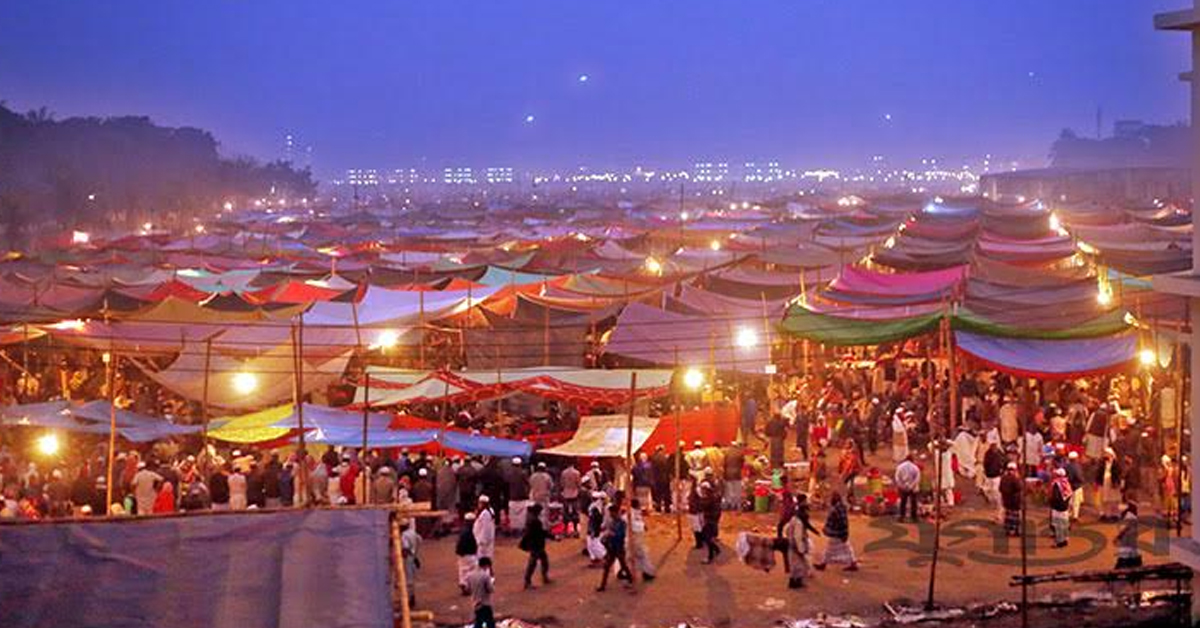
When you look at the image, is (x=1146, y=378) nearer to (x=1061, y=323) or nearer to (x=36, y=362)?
(x=1061, y=323)

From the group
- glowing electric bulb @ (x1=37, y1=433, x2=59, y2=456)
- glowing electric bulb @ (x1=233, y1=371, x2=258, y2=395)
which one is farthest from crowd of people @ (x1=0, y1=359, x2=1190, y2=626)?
glowing electric bulb @ (x1=233, y1=371, x2=258, y2=395)

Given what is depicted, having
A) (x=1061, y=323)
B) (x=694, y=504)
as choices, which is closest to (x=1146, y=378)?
(x=1061, y=323)

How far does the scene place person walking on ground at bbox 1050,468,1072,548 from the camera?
1205 cm

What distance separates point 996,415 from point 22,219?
50762 mm

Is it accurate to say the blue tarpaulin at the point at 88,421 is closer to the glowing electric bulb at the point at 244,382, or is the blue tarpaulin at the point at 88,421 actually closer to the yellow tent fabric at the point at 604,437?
the glowing electric bulb at the point at 244,382

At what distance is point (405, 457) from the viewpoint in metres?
14.4

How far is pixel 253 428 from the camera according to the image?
48.1 ft

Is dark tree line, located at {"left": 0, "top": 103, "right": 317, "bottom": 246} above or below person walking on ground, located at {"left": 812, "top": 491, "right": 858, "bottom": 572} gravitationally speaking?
above

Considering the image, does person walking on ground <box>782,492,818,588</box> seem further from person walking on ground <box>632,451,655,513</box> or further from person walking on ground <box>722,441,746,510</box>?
person walking on ground <box>632,451,655,513</box>

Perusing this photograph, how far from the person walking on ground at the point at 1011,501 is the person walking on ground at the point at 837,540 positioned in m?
1.88

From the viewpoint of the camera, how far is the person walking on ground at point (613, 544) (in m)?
11.3

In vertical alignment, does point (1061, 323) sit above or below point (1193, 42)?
below

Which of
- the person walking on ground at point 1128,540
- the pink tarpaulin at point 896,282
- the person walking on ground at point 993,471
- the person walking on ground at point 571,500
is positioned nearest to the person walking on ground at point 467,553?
the person walking on ground at point 571,500

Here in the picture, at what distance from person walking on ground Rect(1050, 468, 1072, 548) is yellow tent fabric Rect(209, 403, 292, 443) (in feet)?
26.4
